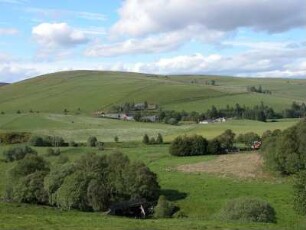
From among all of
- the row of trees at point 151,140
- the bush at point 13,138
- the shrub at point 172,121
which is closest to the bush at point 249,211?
the row of trees at point 151,140

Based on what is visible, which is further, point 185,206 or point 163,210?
point 185,206

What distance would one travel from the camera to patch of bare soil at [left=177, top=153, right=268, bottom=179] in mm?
81625

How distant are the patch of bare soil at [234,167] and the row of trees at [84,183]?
18952mm

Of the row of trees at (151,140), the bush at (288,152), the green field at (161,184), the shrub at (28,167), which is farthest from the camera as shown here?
the row of trees at (151,140)

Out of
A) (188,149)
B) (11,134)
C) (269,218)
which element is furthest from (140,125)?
(269,218)

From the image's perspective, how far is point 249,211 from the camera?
40.2 meters

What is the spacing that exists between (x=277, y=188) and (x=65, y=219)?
137 feet

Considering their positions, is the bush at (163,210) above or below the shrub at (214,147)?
below


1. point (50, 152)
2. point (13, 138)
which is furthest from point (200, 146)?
point (13, 138)

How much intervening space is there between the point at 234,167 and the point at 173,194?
22.8m

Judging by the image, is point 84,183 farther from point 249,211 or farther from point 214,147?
point 214,147

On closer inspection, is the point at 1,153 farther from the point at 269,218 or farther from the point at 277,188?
the point at 269,218

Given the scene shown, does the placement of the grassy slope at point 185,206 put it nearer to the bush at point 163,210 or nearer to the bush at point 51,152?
the bush at point 163,210

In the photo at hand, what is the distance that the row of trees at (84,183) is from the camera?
58125mm
